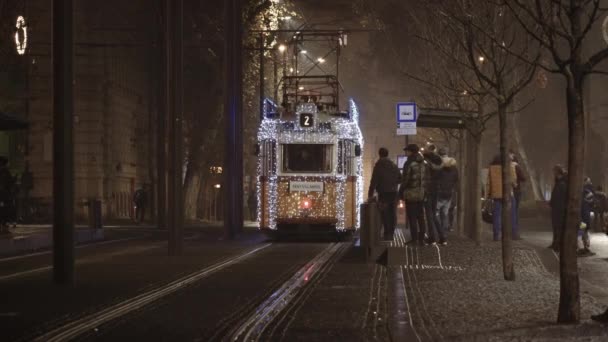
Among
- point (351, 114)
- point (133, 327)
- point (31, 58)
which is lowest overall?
point (133, 327)

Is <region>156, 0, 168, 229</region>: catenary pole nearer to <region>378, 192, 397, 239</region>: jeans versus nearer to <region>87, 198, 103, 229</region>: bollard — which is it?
<region>87, 198, 103, 229</region>: bollard

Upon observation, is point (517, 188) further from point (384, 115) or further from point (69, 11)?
point (384, 115)

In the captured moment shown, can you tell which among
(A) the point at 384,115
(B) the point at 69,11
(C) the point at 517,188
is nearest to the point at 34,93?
(C) the point at 517,188

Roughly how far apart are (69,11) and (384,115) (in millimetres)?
88720

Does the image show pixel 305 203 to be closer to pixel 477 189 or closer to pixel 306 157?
pixel 306 157

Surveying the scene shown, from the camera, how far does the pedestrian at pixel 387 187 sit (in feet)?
72.8

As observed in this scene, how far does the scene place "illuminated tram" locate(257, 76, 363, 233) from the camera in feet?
89.1

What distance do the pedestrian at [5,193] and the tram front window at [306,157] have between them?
22.0 feet

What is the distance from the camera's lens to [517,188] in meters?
23.8

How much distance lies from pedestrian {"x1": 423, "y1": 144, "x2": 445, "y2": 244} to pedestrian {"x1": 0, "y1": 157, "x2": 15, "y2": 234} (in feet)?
33.4

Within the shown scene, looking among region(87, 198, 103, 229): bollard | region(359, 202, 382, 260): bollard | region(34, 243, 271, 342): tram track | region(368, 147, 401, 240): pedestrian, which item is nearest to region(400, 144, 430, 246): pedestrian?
region(359, 202, 382, 260): bollard

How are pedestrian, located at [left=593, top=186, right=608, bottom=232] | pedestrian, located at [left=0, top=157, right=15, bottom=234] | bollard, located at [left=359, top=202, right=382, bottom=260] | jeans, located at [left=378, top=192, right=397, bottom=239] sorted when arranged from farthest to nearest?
pedestrian, located at [left=593, top=186, right=608, bottom=232] → pedestrian, located at [left=0, top=157, right=15, bottom=234] → jeans, located at [left=378, top=192, right=397, bottom=239] → bollard, located at [left=359, top=202, right=382, bottom=260]

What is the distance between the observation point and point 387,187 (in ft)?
73.4

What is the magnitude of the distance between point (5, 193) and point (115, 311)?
594 inches
